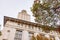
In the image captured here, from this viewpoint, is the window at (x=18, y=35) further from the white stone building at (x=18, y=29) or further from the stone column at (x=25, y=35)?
the stone column at (x=25, y=35)

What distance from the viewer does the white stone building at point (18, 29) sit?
67.9 ft

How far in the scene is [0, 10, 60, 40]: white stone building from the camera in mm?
20703

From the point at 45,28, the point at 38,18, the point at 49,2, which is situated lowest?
the point at 45,28

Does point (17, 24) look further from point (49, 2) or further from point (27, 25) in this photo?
point (49, 2)

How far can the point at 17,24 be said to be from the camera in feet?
72.3

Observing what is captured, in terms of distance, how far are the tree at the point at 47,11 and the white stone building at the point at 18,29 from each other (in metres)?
11.0

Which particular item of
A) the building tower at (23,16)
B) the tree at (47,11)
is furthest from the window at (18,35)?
the tree at (47,11)

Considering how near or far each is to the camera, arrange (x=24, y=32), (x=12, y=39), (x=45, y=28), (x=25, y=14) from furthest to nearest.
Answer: (x=25, y=14)
(x=24, y=32)
(x=12, y=39)
(x=45, y=28)

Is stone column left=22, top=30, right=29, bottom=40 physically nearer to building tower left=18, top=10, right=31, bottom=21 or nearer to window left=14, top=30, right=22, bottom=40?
window left=14, top=30, right=22, bottom=40

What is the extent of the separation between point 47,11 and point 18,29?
12112 mm

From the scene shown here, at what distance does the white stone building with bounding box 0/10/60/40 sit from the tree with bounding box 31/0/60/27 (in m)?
11.0

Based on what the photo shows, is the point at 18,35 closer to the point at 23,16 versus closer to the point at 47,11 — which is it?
the point at 23,16

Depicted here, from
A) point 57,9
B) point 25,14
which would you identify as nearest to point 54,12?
point 57,9

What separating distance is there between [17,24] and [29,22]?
1855 millimetres
